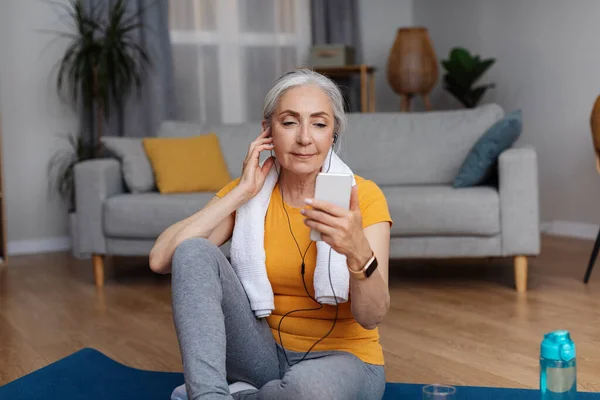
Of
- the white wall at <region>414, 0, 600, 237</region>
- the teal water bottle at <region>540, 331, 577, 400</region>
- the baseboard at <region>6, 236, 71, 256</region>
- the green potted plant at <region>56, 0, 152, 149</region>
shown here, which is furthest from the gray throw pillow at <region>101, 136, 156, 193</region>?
the teal water bottle at <region>540, 331, 577, 400</region>

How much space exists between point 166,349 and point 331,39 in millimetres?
3831

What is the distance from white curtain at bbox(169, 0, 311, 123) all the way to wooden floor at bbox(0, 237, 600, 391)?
172 centimetres

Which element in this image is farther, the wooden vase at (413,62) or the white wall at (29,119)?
the wooden vase at (413,62)

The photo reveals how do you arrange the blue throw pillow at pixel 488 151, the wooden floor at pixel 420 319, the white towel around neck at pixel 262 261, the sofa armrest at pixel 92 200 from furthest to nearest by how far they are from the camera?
1. the sofa armrest at pixel 92 200
2. the blue throw pillow at pixel 488 151
3. the wooden floor at pixel 420 319
4. the white towel around neck at pixel 262 261

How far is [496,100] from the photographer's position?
5852 millimetres

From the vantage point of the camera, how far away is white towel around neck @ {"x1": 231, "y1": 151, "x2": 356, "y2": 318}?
5.77 ft

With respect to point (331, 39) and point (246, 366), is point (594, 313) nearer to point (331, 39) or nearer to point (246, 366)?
point (246, 366)

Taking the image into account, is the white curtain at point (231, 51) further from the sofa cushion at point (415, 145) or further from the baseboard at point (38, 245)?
the sofa cushion at point (415, 145)

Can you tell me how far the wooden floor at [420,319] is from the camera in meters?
2.60

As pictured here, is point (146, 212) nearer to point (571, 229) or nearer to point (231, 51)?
point (231, 51)

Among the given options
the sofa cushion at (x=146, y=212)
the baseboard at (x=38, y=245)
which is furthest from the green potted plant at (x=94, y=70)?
the sofa cushion at (x=146, y=212)

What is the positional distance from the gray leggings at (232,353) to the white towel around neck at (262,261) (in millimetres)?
33

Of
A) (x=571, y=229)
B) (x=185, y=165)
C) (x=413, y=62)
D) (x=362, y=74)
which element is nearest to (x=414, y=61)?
(x=413, y=62)

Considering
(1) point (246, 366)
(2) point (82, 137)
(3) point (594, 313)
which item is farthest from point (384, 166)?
(1) point (246, 366)
